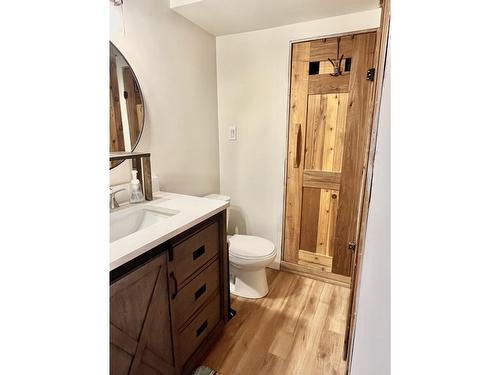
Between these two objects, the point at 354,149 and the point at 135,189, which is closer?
the point at 135,189

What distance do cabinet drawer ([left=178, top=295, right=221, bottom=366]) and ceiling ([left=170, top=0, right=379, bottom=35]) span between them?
187 cm

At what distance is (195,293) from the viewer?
124 cm

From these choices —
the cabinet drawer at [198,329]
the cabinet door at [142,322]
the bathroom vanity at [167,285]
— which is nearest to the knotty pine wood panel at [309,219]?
the bathroom vanity at [167,285]

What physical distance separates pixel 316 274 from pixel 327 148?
111 centimetres

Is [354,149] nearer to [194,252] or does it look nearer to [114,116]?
[194,252]

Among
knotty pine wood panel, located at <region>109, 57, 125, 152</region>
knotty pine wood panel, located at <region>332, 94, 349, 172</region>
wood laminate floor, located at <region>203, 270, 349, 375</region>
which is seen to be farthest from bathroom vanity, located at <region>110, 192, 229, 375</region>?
knotty pine wood panel, located at <region>332, 94, 349, 172</region>

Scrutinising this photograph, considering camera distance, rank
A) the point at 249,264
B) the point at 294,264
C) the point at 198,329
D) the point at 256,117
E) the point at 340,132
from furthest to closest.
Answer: the point at 294,264, the point at 256,117, the point at 340,132, the point at 249,264, the point at 198,329

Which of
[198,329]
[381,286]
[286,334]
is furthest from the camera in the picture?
[286,334]

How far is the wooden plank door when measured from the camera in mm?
1781

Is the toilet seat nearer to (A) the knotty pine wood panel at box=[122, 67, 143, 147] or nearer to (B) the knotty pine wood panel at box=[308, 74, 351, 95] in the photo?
(A) the knotty pine wood panel at box=[122, 67, 143, 147]

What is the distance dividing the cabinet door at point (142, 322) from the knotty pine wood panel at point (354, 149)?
1237 millimetres

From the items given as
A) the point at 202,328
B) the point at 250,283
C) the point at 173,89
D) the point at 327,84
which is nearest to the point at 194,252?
the point at 202,328
